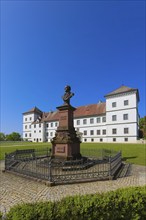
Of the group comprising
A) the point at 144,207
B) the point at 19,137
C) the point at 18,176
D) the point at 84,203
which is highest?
the point at 84,203

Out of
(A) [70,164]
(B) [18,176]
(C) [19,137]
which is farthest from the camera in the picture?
(C) [19,137]

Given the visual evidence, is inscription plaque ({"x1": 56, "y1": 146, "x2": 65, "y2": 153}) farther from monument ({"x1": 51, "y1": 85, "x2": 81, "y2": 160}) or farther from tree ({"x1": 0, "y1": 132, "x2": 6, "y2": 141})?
tree ({"x1": 0, "y1": 132, "x2": 6, "y2": 141})

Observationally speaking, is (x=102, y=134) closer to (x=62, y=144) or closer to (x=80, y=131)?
(x=80, y=131)

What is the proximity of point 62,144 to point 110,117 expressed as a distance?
39.1 meters

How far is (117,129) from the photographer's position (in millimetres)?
47688

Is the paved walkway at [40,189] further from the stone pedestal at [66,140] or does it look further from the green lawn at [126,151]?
the green lawn at [126,151]

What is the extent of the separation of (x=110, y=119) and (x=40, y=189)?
43676 mm

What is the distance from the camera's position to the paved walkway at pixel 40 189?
624cm

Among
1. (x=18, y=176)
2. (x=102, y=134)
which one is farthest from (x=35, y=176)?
(x=102, y=134)

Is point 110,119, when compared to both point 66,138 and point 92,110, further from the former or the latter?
point 66,138

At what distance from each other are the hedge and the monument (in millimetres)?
7538

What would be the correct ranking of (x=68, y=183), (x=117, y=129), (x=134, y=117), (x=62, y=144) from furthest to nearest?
(x=117, y=129)
(x=134, y=117)
(x=62, y=144)
(x=68, y=183)

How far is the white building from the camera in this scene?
147 feet

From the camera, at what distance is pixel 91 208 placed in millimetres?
3658
